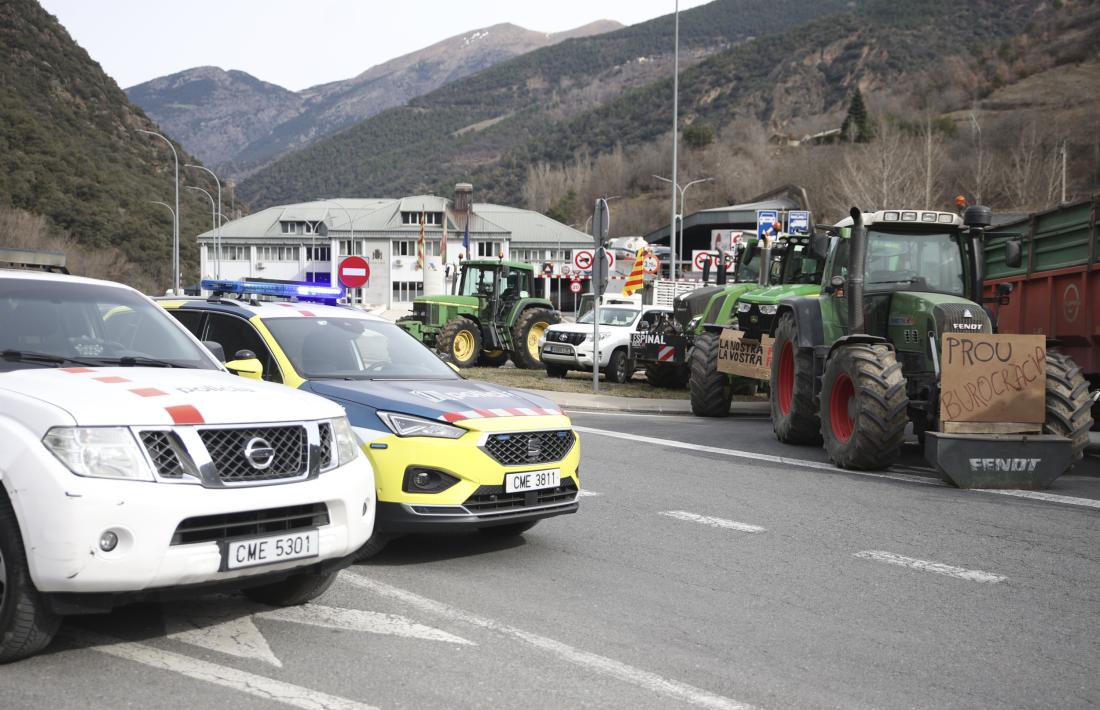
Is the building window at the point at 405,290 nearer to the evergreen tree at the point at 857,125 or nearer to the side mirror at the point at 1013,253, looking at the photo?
the evergreen tree at the point at 857,125

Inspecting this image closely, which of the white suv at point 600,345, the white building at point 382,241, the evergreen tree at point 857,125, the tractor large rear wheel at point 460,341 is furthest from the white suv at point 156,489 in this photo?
the evergreen tree at point 857,125

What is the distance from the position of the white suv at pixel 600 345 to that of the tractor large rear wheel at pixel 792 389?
10.2m

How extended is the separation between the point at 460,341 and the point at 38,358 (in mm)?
21852

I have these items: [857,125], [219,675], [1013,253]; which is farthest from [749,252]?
[857,125]

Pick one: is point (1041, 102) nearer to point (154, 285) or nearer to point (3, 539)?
point (154, 285)

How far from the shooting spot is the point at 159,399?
511 cm

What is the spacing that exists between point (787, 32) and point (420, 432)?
184 m

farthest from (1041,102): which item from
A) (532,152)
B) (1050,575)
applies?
(532,152)

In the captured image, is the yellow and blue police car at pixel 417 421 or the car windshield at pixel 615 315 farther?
the car windshield at pixel 615 315

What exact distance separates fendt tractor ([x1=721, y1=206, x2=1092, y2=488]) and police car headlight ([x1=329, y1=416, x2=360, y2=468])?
6.59m

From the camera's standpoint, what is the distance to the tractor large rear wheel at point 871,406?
36.3ft

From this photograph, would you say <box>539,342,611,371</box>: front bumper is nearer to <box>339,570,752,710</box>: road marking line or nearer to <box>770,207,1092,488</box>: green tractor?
<box>770,207,1092,488</box>: green tractor

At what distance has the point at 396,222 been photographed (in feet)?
310

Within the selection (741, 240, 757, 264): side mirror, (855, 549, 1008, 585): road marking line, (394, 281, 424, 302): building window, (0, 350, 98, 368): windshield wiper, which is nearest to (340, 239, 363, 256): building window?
(394, 281, 424, 302): building window
